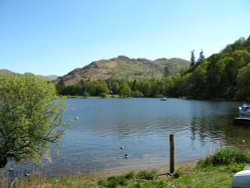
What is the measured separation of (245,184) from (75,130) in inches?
1703

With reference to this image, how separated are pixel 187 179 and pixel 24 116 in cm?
911

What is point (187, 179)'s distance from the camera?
664 inches

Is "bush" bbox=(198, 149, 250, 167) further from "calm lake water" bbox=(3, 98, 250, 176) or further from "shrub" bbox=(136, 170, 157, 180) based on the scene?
"calm lake water" bbox=(3, 98, 250, 176)

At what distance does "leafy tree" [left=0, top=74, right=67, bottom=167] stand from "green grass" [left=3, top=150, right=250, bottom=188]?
73.8 inches

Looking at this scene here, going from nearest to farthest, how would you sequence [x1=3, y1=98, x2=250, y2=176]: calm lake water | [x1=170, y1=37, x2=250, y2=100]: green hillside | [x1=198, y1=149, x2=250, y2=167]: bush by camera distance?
[x1=198, y1=149, x2=250, y2=167]: bush < [x1=3, y1=98, x2=250, y2=176]: calm lake water < [x1=170, y1=37, x2=250, y2=100]: green hillside

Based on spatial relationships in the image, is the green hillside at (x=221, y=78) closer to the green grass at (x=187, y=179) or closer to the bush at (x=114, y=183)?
the green grass at (x=187, y=179)

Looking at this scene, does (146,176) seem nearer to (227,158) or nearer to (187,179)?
(187,179)

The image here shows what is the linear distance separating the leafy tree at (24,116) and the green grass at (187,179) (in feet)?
6.15

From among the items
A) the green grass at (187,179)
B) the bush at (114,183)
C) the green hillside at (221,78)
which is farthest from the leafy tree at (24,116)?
the green hillside at (221,78)

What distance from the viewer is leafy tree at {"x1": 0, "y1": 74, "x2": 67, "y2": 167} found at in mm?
17766

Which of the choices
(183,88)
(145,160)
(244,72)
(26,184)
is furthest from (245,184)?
(183,88)

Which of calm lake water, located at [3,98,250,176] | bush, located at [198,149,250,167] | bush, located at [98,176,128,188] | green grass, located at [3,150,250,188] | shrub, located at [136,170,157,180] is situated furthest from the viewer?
calm lake water, located at [3,98,250,176]

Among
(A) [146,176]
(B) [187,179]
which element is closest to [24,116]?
(A) [146,176]

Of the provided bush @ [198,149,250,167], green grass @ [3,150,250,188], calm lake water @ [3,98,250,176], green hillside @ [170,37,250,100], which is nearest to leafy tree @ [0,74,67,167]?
green grass @ [3,150,250,188]
